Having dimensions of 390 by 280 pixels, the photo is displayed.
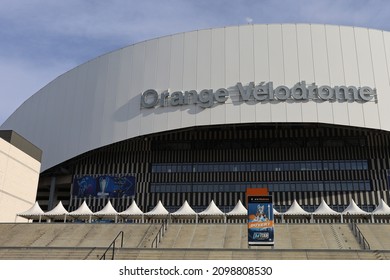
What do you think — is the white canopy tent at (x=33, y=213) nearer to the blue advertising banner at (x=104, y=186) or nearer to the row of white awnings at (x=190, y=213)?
the row of white awnings at (x=190, y=213)

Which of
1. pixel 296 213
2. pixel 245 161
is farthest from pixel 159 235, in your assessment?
pixel 245 161

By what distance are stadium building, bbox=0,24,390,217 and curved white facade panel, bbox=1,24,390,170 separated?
0.12m

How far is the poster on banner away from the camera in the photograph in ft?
79.1

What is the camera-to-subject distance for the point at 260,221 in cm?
2467

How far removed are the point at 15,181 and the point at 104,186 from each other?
615 inches

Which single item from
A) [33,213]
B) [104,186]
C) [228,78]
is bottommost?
[33,213]

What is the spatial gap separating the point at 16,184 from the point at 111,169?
1639cm

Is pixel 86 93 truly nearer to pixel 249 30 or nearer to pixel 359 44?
pixel 249 30

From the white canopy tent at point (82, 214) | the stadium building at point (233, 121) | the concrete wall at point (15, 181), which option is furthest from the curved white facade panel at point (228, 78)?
the white canopy tent at point (82, 214)

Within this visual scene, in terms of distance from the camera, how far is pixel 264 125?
5231cm

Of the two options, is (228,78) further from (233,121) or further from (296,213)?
(296,213)

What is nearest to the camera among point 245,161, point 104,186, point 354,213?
point 354,213

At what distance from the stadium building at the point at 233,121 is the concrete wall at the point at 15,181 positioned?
1149 centimetres

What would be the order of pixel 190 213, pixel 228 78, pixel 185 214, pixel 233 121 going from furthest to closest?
pixel 228 78 → pixel 233 121 → pixel 190 213 → pixel 185 214
